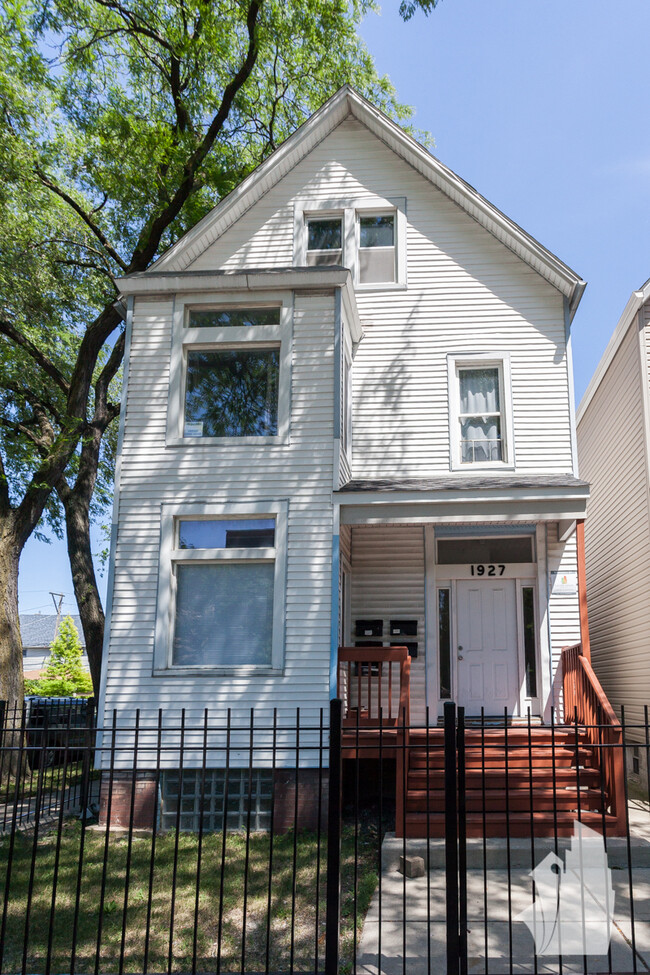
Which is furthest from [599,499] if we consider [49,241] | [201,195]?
[49,241]

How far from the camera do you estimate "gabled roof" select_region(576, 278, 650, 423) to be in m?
12.4

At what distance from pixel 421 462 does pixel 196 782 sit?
5.49 m

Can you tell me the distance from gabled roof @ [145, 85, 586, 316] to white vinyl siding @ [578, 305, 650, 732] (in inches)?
75.9

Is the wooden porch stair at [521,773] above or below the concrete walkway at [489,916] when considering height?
above

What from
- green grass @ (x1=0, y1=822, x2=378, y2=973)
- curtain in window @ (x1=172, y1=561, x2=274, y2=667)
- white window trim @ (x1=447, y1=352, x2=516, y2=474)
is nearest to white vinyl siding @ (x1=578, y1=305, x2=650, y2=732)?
white window trim @ (x1=447, y1=352, x2=516, y2=474)

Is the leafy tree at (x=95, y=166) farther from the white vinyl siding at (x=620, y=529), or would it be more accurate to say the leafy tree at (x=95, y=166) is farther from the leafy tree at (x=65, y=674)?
the leafy tree at (x=65, y=674)

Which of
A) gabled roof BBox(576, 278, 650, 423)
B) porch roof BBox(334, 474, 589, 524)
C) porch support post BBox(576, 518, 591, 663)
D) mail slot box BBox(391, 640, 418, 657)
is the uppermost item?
gabled roof BBox(576, 278, 650, 423)

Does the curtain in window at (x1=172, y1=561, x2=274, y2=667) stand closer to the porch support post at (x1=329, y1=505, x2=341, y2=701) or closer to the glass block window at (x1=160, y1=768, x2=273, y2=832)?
the porch support post at (x1=329, y1=505, x2=341, y2=701)

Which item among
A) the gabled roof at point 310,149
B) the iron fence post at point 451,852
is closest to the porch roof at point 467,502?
the gabled roof at point 310,149

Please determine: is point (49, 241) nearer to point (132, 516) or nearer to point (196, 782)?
point (132, 516)

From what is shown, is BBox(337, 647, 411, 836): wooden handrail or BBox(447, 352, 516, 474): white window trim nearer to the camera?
BBox(337, 647, 411, 836): wooden handrail

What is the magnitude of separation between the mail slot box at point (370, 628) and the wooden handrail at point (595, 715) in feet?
Answer: 8.56

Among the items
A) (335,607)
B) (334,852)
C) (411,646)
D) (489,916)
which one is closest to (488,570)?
(411,646)

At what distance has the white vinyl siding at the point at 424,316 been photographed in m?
12.6
